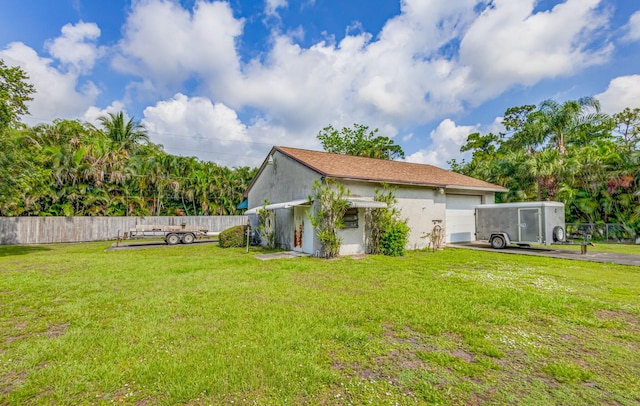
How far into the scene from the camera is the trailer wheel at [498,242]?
14.1 meters

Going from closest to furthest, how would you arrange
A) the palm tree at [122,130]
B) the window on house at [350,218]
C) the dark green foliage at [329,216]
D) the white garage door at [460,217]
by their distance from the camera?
the dark green foliage at [329,216] < the window on house at [350,218] < the white garage door at [460,217] < the palm tree at [122,130]

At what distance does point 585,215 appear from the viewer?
60.8 ft

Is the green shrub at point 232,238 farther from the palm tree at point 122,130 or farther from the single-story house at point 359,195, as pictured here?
the palm tree at point 122,130

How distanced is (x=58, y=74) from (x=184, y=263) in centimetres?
1579

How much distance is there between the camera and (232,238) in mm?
15781

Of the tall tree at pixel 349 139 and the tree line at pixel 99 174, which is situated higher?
the tall tree at pixel 349 139

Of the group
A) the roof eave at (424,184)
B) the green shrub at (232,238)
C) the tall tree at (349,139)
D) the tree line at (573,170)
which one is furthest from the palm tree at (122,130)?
the tree line at (573,170)

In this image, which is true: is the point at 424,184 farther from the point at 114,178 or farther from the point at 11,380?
the point at 114,178

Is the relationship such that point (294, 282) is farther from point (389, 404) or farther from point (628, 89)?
point (628, 89)

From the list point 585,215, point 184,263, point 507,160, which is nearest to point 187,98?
point 184,263

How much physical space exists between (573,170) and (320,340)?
20.8 meters

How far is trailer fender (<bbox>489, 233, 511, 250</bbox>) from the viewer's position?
1402 centimetres

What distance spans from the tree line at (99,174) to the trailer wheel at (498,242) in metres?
20.2

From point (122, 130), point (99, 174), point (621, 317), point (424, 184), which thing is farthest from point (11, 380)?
point (122, 130)
